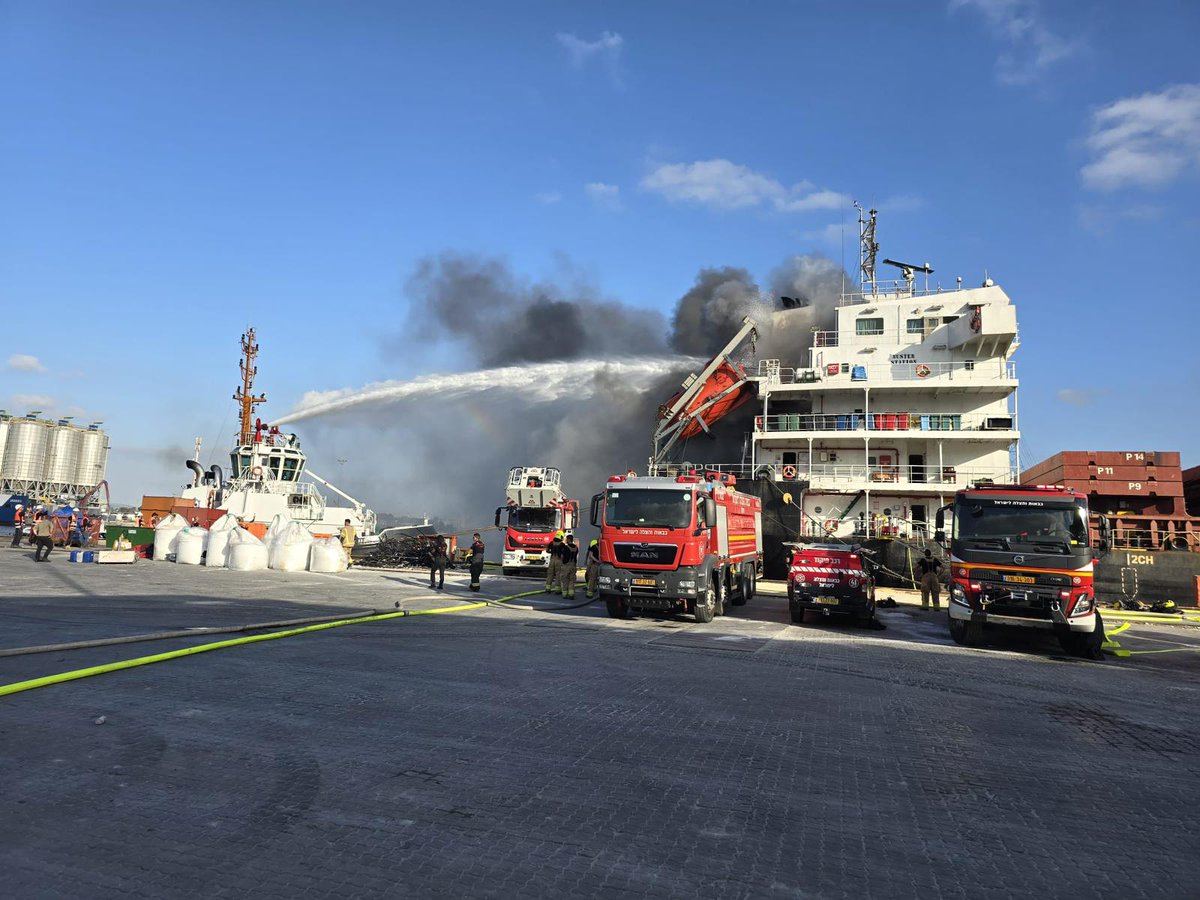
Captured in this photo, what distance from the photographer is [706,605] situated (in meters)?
15.8

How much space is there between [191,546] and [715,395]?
2418 cm

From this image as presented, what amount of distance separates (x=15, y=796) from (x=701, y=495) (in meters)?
13.1

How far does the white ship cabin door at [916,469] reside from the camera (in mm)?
32844

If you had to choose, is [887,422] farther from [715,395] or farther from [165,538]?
[165,538]

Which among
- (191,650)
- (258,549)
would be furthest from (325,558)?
(191,650)

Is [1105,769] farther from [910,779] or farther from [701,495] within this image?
[701,495]

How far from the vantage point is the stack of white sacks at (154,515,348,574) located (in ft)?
76.8

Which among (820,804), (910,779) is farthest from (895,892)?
(910,779)

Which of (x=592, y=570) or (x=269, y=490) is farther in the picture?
(x=269, y=490)

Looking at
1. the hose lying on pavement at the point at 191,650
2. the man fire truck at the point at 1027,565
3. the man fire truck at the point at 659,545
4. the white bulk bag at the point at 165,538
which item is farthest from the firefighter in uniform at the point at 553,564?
the white bulk bag at the point at 165,538

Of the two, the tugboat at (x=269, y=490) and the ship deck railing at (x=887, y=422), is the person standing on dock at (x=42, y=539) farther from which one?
the ship deck railing at (x=887, y=422)

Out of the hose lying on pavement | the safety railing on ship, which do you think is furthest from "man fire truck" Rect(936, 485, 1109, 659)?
the safety railing on ship

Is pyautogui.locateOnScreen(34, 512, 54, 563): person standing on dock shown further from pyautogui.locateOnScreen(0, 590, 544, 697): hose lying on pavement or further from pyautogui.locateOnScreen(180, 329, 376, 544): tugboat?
pyautogui.locateOnScreen(0, 590, 544, 697): hose lying on pavement

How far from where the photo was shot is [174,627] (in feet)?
35.2
